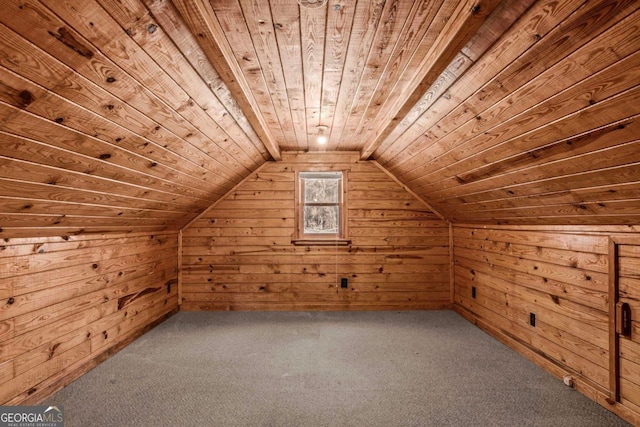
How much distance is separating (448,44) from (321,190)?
2994mm

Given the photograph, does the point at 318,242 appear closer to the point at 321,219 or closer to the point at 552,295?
the point at 321,219

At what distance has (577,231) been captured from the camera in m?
2.32

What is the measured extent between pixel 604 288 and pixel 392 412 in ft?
5.08

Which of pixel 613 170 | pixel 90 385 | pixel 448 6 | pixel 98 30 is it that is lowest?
pixel 90 385

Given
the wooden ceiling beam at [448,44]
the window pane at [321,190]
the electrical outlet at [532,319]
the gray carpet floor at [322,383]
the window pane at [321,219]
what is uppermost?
the wooden ceiling beam at [448,44]

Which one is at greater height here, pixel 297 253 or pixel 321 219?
pixel 321 219

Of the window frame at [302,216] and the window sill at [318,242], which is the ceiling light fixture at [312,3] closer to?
the window frame at [302,216]

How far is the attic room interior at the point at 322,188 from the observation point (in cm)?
129

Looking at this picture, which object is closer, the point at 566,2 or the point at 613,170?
the point at 566,2

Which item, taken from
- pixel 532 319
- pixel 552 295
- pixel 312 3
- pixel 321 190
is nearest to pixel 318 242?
pixel 321 190

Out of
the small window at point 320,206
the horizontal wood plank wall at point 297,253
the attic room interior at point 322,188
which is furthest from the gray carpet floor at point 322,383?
the small window at point 320,206

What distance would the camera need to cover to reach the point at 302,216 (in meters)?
4.29

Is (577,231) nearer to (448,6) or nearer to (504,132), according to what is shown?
(504,132)


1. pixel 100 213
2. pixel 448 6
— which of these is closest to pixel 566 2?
pixel 448 6
